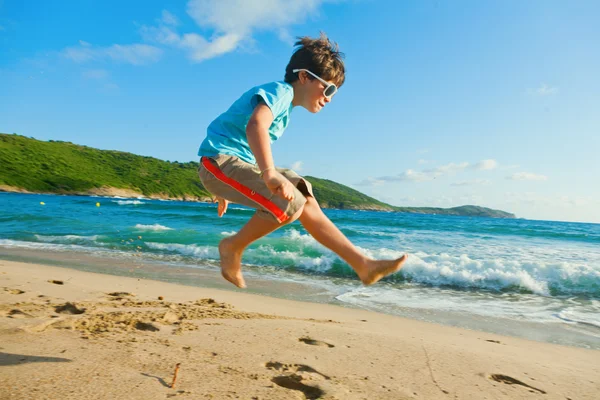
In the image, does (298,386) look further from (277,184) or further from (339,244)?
(277,184)

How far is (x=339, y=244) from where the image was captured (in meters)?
2.21

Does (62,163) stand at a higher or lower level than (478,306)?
higher

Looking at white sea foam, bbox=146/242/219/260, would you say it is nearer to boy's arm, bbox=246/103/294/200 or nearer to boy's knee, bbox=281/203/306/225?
boy's knee, bbox=281/203/306/225

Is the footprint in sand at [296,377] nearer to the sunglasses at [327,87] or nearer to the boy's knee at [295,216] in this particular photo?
the boy's knee at [295,216]

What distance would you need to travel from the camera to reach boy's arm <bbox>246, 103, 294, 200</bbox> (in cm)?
186

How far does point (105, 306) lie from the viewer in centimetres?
360

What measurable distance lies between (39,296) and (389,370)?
10.8 ft

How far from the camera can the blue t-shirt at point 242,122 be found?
2.08 m

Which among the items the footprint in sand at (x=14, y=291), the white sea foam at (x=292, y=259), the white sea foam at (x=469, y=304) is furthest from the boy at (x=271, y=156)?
the white sea foam at (x=292, y=259)

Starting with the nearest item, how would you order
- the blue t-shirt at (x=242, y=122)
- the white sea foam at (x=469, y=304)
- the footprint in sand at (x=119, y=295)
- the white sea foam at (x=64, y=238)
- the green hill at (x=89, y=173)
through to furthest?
the blue t-shirt at (x=242, y=122), the footprint in sand at (x=119, y=295), the white sea foam at (x=469, y=304), the white sea foam at (x=64, y=238), the green hill at (x=89, y=173)

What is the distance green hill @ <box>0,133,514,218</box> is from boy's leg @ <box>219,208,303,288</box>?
66126 millimetres

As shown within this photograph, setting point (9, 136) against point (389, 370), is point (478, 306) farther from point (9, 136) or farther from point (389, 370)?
point (9, 136)

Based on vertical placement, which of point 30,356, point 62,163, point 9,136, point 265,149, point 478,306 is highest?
Result: point 9,136

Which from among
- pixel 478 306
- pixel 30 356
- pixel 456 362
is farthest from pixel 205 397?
pixel 478 306
